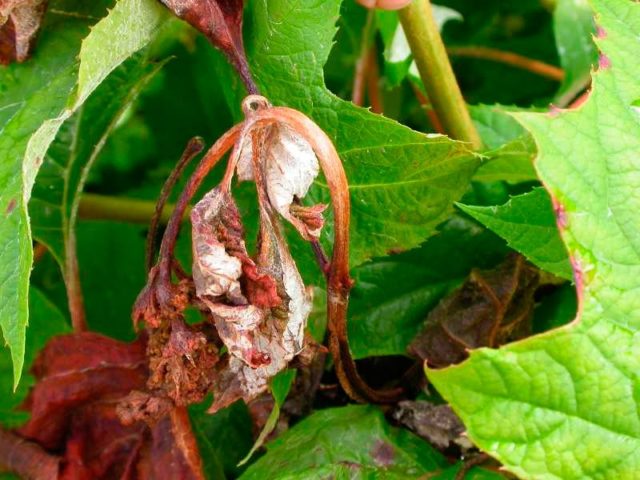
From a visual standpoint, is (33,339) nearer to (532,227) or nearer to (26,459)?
(26,459)

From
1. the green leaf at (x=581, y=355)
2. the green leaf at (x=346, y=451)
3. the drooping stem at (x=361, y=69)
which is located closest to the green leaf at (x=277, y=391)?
the green leaf at (x=346, y=451)

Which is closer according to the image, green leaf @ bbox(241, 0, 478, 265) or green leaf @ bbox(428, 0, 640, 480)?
green leaf @ bbox(428, 0, 640, 480)

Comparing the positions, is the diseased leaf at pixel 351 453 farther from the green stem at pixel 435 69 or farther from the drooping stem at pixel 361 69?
the drooping stem at pixel 361 69

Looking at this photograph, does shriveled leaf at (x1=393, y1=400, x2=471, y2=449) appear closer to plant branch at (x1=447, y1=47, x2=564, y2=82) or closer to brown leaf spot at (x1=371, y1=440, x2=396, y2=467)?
brown leaf spot at (x1=371, y1=440, x2=396, y2=467)

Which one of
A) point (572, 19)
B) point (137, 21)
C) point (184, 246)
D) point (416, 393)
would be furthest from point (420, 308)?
point (572, 19)

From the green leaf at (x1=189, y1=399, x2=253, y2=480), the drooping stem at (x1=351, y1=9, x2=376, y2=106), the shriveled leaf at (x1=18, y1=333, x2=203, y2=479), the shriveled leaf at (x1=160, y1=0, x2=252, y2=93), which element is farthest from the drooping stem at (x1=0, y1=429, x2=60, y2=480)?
the drooping stem at (x1=351, y1=9, x2=376, y2=106)
